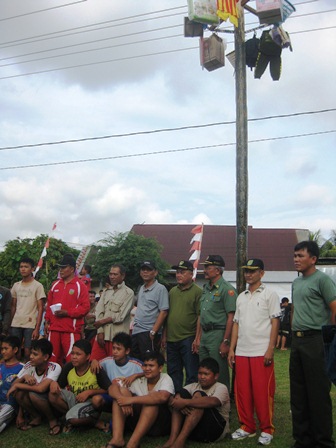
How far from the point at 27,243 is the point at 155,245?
492 cm

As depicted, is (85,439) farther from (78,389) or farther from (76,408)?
(78,389)

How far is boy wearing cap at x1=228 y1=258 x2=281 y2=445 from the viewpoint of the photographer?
5.25 meters

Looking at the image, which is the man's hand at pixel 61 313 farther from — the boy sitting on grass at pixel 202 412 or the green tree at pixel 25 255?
the green tree at pixel 25 255

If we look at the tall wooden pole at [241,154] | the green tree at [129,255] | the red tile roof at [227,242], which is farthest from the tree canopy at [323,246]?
the tall wooden pole at [241,154]

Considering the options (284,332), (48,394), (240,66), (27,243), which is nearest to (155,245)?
(27,243)

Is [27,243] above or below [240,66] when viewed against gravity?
below

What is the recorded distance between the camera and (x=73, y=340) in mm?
6594

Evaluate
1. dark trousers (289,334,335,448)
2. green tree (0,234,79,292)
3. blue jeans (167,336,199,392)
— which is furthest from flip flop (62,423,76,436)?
green tree (0,234,79,292)

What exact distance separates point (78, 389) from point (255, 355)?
2059mm

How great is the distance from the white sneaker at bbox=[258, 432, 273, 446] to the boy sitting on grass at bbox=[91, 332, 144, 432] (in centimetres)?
143

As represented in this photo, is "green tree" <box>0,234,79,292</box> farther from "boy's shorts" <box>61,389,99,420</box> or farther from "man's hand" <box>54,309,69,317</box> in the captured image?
"boy's shorts" <box>61,389,99,420</box>

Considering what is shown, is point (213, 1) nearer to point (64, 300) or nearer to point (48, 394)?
point (64, 300)

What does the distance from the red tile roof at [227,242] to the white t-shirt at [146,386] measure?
18.3m

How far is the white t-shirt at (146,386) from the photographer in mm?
5461
